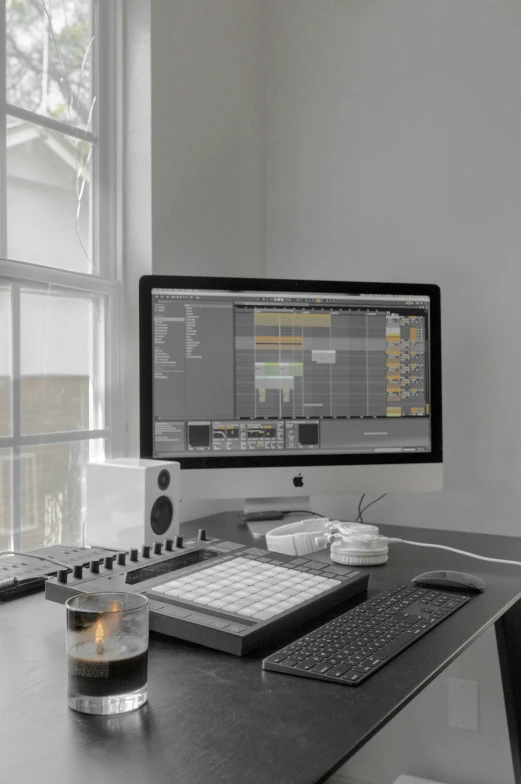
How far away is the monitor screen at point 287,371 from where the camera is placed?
150cm

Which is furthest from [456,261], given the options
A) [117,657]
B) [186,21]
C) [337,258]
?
[117,657]

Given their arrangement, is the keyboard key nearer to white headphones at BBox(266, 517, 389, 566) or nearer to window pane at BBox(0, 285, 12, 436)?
white headphones at BBox(266, 517, 389, 566)

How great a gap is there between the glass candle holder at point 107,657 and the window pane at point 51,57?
1064 millimetres

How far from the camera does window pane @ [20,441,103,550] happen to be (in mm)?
1429

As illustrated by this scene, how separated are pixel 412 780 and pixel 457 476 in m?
0.74

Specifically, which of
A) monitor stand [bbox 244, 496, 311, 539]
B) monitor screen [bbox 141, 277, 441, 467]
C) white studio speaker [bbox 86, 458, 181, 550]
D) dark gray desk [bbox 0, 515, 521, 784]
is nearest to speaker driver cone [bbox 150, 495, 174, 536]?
white studio speaker [bbox 86, 458, 181, 550]

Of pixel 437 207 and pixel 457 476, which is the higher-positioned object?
pixel 437 207

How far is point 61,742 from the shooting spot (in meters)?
0.63

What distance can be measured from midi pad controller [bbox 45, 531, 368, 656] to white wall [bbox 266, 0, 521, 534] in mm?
817

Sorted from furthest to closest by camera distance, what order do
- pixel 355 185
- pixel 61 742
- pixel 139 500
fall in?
pixel 355 185, pixel 139 500, pixel 61 742

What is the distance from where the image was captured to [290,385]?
5.17 ft

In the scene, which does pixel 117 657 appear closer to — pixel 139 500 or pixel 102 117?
pixel 139 500

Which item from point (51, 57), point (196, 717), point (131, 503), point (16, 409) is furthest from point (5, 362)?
point (196, 717)

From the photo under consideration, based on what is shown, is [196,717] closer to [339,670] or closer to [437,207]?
[339,670]
